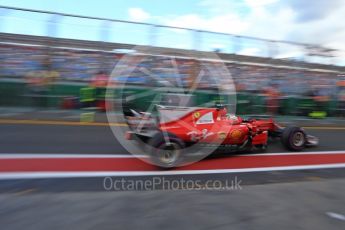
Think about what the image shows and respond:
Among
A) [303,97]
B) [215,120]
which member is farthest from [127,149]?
[303,97]

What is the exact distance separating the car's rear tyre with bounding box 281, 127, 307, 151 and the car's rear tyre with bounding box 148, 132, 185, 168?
2.78 metres

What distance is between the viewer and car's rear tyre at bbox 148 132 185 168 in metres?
6.53

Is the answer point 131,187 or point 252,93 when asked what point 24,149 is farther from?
point 252,93

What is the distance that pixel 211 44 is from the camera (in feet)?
41.1

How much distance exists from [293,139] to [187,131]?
274 cm

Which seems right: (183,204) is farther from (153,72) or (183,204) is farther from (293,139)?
(153,72)

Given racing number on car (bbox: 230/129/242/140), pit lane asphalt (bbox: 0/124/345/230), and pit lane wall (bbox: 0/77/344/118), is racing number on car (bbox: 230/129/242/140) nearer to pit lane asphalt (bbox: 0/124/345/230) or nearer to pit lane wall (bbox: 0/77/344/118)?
pit lane asphalt (bbox: 0/124/345/230)

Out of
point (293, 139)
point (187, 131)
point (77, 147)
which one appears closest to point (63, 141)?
point (77, 147)

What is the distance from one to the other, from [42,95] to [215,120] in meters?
5.62

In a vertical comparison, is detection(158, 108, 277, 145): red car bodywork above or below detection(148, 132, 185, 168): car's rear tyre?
above

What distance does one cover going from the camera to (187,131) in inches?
275

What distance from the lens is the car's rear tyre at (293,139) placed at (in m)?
8.36

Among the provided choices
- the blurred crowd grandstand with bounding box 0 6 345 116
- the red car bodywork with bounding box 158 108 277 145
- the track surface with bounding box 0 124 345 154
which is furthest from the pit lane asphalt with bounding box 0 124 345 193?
the blurred crowd grandstand with bounding box 0 6 345 116

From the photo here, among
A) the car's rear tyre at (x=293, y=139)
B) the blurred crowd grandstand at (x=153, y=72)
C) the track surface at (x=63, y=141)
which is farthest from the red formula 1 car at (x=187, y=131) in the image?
the blurred crowd grandstand at (x=153, y=72)
